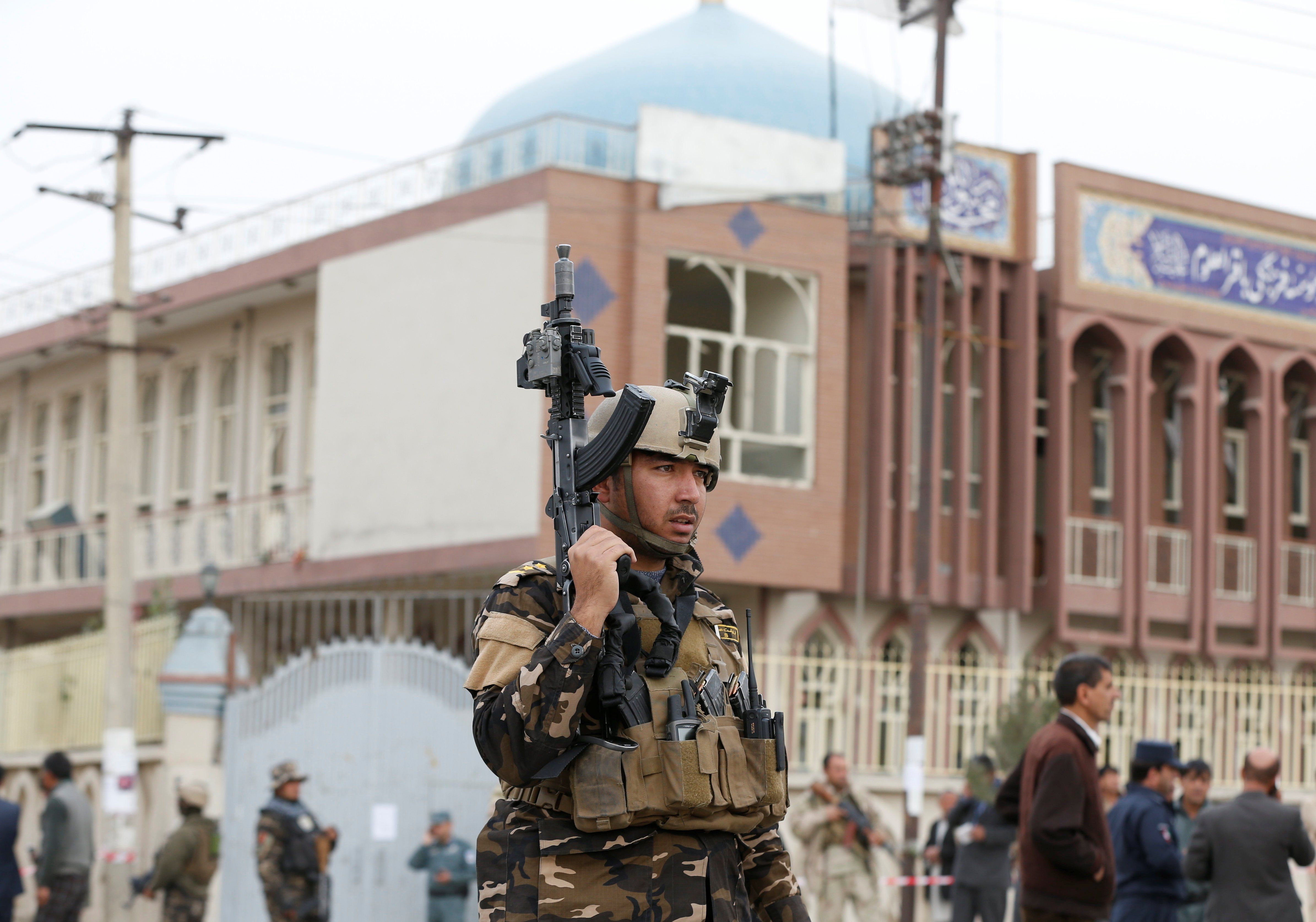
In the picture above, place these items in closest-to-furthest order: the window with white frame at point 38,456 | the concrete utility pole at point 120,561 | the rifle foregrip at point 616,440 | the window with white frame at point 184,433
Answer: the rifle foregrip at point 616,440
the concrete utility pole at point 120,561
the window with white frame at point 184,433
the window with white frame at point 38,456

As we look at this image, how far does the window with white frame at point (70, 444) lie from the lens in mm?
28594

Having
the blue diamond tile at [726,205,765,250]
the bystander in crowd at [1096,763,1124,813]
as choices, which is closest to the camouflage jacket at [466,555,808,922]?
the bystander in crowd at [1096,763,1124,813]

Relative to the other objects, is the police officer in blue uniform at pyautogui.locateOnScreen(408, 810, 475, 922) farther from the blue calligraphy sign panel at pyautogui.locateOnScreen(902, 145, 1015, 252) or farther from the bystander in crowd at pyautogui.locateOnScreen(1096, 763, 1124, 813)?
the blue calligraphy sign panel at pyautogui.locateOnScreen(902, 145, 1015, 252)

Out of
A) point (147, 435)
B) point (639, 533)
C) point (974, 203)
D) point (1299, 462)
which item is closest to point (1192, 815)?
point (639, 533)

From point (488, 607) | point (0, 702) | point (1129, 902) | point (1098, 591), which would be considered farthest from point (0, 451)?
point (488, 607)

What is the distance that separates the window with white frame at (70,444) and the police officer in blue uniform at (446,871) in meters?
15.9

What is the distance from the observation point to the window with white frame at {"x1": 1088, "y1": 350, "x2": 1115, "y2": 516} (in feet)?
76.4

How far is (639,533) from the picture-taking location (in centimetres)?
427

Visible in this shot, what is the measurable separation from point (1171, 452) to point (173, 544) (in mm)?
12938

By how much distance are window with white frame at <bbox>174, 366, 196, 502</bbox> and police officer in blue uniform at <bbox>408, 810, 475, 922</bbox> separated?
497 inches

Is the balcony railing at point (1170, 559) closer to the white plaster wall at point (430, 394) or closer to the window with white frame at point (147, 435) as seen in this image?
the white plaster wall at point (430, 394)

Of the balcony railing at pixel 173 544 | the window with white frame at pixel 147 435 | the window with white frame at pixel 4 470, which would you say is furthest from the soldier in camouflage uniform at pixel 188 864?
the window with white frame at pixel 4 470

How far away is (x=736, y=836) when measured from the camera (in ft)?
14.1

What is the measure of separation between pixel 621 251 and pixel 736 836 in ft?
49.2
